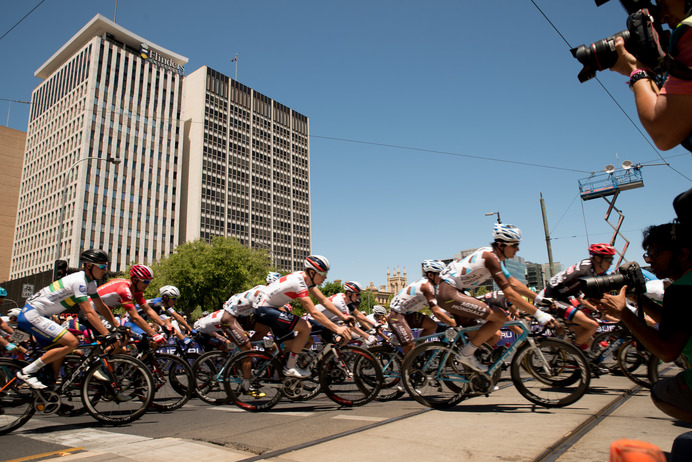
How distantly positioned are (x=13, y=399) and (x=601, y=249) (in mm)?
8108

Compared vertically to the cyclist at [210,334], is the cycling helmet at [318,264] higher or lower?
higher

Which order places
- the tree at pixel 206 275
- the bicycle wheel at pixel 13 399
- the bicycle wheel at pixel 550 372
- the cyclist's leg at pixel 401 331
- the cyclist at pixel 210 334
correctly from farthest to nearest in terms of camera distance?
the tree at pixel 206 275 → the cyclist at pixel 210 334 → the cyclist's leg at pixel 401 331 → the bicycle wheel at pixel 550 372 → the bicycle wheel at pixel 13 399

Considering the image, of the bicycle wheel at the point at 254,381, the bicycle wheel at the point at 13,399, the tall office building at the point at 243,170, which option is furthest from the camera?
the tall office building at the point at 243,170

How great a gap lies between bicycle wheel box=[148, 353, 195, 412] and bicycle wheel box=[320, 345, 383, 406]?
6.81 ft

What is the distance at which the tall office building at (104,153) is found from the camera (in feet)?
272

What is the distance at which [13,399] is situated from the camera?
199 inches

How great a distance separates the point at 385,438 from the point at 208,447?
1.59 meters

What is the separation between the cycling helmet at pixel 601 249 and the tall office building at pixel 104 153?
8626 cm

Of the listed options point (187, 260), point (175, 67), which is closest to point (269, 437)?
point (187, 260)

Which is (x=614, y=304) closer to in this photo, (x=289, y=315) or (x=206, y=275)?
(x=289, y=315)

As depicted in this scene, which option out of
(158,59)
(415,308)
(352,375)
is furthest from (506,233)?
(158,59)

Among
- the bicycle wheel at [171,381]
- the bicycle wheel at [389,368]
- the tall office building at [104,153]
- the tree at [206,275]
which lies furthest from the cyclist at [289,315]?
the tall office building at [104,153]

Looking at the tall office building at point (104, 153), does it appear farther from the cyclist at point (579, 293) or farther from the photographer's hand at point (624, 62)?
the photographer's hand at point (624, 62)

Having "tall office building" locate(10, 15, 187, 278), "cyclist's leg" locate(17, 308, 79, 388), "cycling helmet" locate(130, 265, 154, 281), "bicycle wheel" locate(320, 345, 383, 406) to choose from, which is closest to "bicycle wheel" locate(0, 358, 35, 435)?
"cyclist's leg" locate(17, 308, 79, 388)
